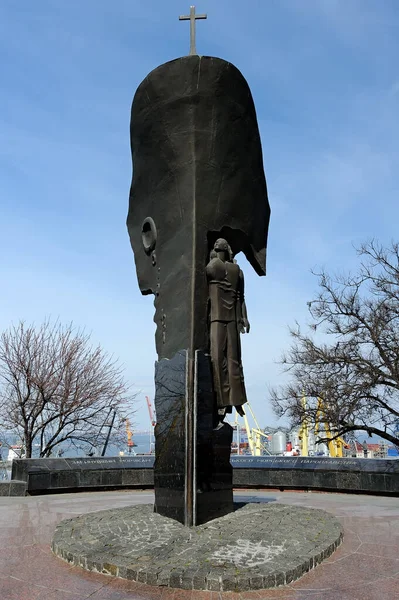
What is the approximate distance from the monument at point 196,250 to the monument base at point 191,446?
15mm

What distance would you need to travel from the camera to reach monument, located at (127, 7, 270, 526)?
7493mm

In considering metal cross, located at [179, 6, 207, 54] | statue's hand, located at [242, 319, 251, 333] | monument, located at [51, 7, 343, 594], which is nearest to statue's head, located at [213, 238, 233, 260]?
monument, located at [51, 7, 343, 594]

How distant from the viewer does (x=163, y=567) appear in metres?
5.10

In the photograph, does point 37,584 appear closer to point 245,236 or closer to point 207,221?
point 207,221

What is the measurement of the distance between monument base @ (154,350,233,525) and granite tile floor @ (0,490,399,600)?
1796 mm

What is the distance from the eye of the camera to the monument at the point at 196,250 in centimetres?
749

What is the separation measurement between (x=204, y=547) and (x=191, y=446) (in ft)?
5.32

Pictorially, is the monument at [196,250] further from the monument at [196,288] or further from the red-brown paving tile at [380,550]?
the red-brown paving tile at [380,550]

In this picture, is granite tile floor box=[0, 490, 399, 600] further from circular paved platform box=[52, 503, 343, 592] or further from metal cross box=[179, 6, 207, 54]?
metal cross box=[179, 6, 207, 54]

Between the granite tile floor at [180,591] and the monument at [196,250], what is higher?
the monument at [196,250]

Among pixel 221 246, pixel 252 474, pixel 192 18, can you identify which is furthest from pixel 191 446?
pixel 192 18

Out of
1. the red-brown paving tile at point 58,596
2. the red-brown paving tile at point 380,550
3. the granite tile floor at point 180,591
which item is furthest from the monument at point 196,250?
the red-brown paving tile at point 58,596

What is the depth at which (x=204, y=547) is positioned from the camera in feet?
19.2

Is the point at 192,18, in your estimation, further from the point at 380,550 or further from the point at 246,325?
the point at 380,550
